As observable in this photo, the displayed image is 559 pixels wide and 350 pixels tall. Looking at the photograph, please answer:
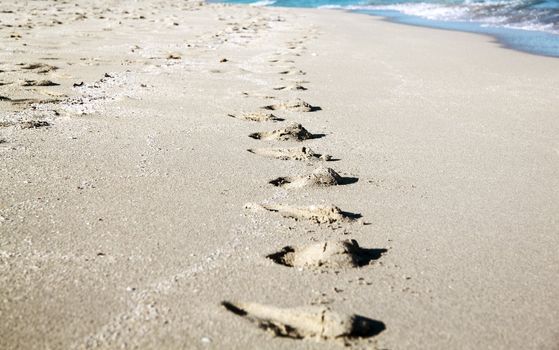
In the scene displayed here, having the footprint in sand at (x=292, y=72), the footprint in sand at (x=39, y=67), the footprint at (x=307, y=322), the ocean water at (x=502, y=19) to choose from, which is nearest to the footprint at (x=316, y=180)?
the footprint at (x=307, y=322)

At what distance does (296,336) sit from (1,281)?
2.58 ft

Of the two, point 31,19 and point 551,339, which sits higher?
point 31,19

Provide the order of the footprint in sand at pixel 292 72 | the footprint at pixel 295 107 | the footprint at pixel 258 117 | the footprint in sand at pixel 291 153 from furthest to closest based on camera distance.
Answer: the footprint in sand at pixel 292 72, the footprint at pixel 295 107, the footprint at pixel 258 117, the footprint in sand at pixel 291 153

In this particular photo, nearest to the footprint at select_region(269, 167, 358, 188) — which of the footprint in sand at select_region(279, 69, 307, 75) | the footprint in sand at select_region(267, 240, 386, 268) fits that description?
the footprint in sand at select_region(267, 240, 386, 268)

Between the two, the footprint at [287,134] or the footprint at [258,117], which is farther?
the footprint at [258,117]

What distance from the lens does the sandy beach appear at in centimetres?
121

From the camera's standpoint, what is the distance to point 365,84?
4.07 m

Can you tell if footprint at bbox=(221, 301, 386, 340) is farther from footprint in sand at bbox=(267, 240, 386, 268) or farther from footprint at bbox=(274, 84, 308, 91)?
footprint at bbox=(274, 84, 308, 91)

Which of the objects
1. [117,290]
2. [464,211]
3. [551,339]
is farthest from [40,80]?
[551,339]

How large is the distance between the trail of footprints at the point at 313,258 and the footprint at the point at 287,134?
17 cm

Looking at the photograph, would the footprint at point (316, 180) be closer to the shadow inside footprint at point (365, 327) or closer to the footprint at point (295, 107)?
the shadow inside footprint at point (365, 327)

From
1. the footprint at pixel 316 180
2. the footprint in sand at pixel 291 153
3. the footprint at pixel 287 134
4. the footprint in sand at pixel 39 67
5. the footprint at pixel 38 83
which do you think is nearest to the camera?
the footprint at pixel 316 180

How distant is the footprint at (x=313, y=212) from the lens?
69.4 inches

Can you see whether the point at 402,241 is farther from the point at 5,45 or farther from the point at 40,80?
the point at 5,45
